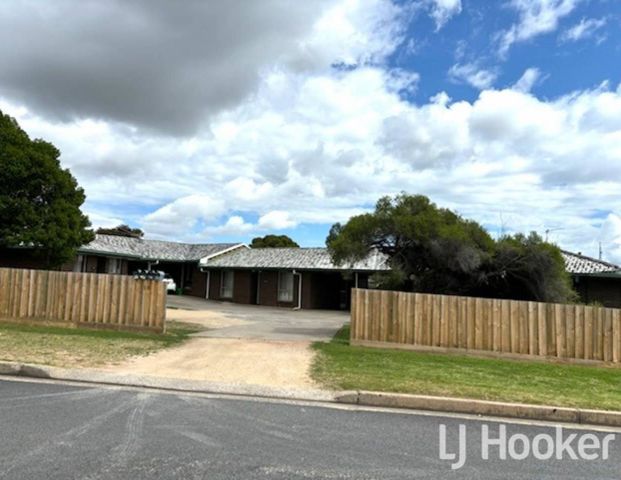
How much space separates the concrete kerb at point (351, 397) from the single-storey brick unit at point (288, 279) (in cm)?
2212

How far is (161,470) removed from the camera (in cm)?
461

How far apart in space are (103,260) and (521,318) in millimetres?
27458

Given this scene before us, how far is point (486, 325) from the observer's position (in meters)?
13.6

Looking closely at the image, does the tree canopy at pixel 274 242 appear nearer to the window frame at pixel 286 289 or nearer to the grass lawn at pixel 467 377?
the window frame at pixel 286 289

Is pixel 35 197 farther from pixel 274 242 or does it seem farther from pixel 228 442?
pixel 274 242

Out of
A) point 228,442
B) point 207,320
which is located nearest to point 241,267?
point 207,320

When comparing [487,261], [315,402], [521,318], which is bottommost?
[315,402]

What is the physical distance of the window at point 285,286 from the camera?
32.8 meters

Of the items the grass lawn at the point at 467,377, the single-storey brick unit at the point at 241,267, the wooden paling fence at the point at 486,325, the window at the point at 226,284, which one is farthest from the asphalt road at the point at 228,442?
the window at the point at 226,284

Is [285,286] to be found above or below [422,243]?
below

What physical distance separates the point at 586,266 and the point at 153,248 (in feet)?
91.0

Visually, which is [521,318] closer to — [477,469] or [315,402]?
[315,402]

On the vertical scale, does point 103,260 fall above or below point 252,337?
above

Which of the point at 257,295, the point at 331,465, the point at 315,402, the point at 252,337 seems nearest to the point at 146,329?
the point at 252,337
